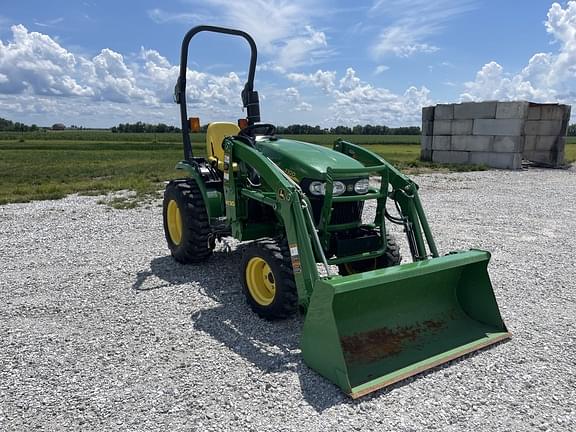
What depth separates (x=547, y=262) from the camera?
5.95 m

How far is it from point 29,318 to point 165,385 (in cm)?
188

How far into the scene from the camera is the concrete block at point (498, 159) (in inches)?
709

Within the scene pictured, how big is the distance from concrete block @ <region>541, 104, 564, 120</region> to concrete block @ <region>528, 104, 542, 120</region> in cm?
13

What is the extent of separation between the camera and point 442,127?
1995 centimetres

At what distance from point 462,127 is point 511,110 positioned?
6.89 feet

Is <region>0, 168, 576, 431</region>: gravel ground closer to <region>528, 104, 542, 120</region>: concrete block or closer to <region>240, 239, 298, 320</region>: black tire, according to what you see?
<region>240, 239, 298, 320</region>: black tire

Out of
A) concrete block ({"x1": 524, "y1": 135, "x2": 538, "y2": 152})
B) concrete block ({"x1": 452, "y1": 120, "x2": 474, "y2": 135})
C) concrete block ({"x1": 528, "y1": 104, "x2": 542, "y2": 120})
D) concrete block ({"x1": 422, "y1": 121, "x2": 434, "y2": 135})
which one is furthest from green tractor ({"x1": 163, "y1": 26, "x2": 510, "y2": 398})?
concrete block ({"x1": 524, "y1": 135, "x2": 538, "y2": 152})

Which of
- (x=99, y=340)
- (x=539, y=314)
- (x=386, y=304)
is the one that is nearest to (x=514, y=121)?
(x=539, y=314)

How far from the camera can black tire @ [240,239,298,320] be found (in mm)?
3775

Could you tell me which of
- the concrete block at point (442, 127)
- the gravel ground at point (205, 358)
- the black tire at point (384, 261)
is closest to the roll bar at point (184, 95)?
the gravel ground at point (205, 358)

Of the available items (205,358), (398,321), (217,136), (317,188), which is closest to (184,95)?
(217,136)

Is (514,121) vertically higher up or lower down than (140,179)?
higher up

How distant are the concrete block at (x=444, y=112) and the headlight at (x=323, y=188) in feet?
55.8

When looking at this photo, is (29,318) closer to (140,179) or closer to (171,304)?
(171,304)
